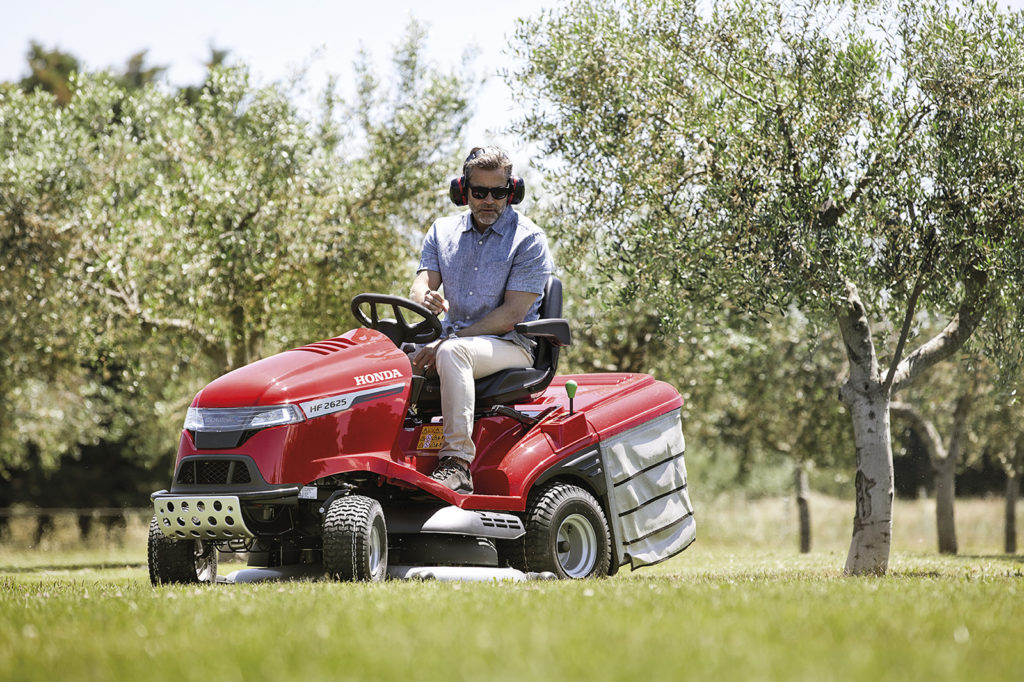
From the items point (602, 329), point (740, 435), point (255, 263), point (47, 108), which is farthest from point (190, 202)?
point (740, 435)

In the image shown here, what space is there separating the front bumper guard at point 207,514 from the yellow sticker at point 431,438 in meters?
1.14

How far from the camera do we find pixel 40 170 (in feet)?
54.4

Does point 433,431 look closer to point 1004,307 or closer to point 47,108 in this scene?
point 1004,307

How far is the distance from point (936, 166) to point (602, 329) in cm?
900

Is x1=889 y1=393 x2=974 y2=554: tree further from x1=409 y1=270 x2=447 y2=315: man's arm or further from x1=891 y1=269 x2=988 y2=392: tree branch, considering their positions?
x1=409 y1=270 x2=447 y2=315: man's arm

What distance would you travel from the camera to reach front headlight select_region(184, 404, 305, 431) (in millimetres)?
6172

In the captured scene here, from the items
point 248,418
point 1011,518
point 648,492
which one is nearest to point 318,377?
point 248,418

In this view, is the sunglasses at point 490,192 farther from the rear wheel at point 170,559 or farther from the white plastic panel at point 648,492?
the rear wheel at point 170,559

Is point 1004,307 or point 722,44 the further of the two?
point 722,44

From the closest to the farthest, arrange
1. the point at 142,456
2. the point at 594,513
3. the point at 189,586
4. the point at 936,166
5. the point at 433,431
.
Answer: the point at 189,586
the point at 433,431
the point at 594,513
the point at 936,166
the point at 142,456

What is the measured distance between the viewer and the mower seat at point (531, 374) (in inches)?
288

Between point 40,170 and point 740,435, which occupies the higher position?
point 40,170

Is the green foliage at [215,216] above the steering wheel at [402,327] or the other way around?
above

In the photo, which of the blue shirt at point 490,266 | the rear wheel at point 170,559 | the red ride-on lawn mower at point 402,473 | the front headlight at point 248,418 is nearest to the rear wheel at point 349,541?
the red ride-on lawn mower at point 402,473
